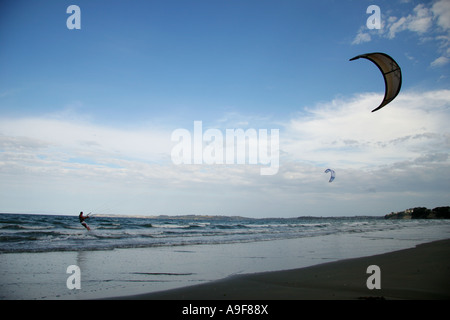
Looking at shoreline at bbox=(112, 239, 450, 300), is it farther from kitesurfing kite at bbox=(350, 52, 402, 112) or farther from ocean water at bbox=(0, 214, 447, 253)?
ocean water at bbox=(0, 214, 447, 253)

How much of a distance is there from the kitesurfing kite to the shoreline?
4.07 metres

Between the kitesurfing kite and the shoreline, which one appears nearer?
the shoreline

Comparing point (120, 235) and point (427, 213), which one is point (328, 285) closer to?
point (120, 235)

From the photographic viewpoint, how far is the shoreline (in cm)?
532

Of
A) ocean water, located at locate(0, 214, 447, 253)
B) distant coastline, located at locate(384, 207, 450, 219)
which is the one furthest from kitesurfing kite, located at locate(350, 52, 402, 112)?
distant coastline, located at locate(384, 207, 450, 219)

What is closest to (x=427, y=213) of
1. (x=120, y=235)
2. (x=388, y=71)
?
(x=120, y=235)

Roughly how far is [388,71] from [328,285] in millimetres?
5376

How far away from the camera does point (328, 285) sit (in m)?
6.16

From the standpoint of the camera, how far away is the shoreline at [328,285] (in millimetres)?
5316

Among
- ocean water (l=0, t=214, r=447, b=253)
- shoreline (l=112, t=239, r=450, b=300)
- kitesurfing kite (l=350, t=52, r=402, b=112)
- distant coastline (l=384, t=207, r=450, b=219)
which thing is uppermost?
kitesurfing kite (l=350, t=52, r=402, b=112)

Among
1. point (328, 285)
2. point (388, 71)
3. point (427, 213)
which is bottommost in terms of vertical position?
point (427, 213)

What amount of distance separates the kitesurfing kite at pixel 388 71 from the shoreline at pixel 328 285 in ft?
13.4
